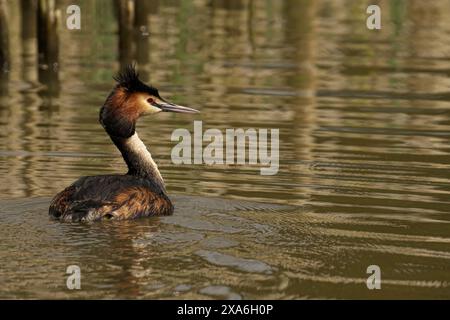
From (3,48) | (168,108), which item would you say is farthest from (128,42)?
(168,108)

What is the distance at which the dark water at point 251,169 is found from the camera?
27.9 feet

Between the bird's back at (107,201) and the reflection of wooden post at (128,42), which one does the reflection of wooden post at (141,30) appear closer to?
the reflection of wooden post at (128,42)

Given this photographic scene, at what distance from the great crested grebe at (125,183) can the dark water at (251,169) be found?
172 mm

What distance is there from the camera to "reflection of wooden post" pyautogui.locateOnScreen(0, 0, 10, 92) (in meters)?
19.3

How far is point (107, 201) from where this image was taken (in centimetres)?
1004

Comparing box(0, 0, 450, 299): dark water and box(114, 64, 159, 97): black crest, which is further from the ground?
box(114, 64, 159, 97): black crest

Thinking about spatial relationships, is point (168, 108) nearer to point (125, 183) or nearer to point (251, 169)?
point (125, 183)

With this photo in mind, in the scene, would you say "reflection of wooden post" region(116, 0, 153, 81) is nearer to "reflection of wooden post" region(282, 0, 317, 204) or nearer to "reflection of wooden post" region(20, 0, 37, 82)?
"reflection of wooden post" region(20, 0, 37, 82)

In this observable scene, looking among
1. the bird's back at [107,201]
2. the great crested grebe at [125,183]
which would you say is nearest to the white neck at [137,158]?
the great crested grebe at [125,183]

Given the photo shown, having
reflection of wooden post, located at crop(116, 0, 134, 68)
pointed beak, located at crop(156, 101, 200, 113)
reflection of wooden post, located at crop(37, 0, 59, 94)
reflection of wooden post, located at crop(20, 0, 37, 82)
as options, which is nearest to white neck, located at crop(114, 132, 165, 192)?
pointed beak, located at crop(156, 101, 200, 113)

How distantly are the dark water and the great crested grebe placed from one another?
0.57 feet

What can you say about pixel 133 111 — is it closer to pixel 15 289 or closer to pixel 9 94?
pixel 15 289

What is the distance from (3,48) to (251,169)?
8635 millimetres
